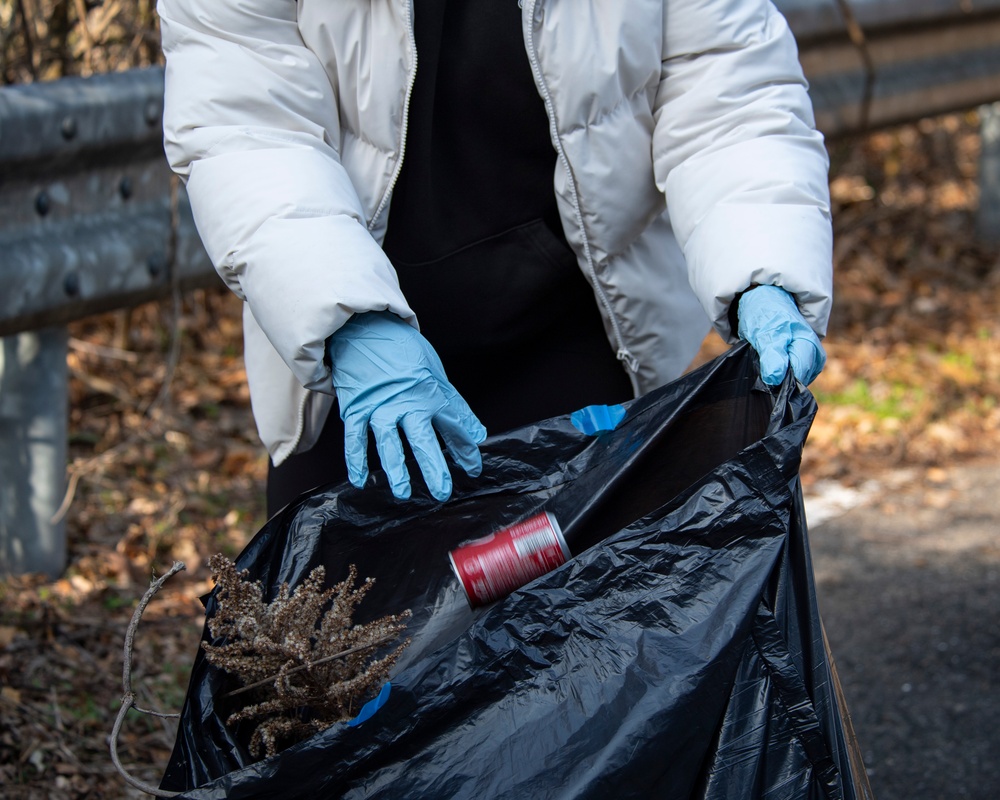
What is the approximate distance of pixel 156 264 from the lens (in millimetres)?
2939

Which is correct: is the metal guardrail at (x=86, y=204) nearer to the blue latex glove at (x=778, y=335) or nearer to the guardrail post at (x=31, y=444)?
the guardrail post at (x=31, y=444)

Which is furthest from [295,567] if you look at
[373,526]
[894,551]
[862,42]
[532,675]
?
[862,42]

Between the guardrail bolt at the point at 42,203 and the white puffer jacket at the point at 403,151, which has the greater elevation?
the white puffer jacket at the point at 403,151

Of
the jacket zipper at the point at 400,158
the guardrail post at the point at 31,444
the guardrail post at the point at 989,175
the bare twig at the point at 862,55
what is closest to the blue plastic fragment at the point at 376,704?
the jacket zipper at the point at 400,158

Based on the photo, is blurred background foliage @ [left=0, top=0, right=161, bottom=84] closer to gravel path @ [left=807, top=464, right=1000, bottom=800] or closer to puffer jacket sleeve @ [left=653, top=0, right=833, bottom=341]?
puffer jacket sleeve @ [left=653, top=0, right=833, bottom=341]

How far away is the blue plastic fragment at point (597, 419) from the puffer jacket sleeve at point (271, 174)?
33 cm

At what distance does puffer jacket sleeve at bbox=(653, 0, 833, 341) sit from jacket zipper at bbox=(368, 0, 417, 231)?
1.47 ft

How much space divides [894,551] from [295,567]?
8.12 feet

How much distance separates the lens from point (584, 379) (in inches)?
83.2

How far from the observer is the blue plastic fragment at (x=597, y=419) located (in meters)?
1.72

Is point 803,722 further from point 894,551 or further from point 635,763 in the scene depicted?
point 894,551

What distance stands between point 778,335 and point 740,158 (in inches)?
13.6

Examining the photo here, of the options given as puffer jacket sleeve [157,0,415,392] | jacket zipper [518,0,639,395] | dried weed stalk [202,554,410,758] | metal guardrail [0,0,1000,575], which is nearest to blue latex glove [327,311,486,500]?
puffer jacket sleeve [157,0,415,392]

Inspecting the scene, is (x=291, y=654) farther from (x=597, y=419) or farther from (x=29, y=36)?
(x=29, y=36)
